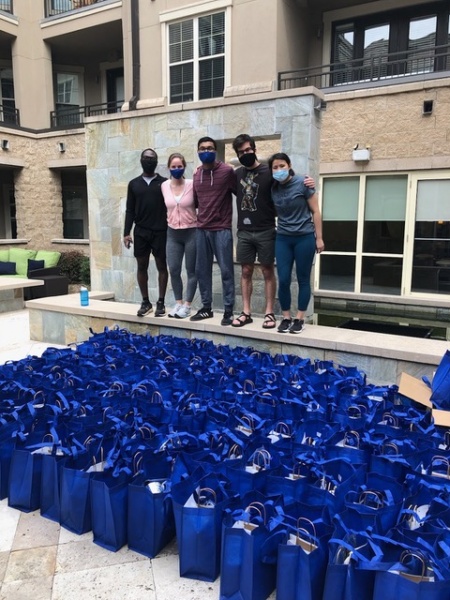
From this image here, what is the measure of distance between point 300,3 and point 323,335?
335 inches

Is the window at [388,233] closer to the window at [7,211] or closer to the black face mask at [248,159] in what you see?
the black face mask at [248,159]

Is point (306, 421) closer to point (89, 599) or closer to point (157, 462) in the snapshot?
point (157, 462)

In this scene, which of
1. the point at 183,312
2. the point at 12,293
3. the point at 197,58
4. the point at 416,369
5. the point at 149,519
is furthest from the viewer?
the point at 197,58

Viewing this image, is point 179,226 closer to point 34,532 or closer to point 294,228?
point 294,228

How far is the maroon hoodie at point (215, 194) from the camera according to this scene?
170 inches

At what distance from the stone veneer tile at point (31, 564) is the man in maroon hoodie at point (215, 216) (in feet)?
8.70

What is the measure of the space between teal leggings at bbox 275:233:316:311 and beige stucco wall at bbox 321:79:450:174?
540 cm

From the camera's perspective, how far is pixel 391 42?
9.65 meters

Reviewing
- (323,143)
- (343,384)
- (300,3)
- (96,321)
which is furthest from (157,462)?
(300,3)

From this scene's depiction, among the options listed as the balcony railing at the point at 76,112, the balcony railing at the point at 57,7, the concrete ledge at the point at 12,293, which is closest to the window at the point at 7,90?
the balcony railing at the point at 76,112

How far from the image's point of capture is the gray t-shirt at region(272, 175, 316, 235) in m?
3.95

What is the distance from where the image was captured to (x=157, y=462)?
2.10m

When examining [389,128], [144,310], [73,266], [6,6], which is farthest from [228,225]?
[6,6]

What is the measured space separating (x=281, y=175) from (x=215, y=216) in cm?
78
